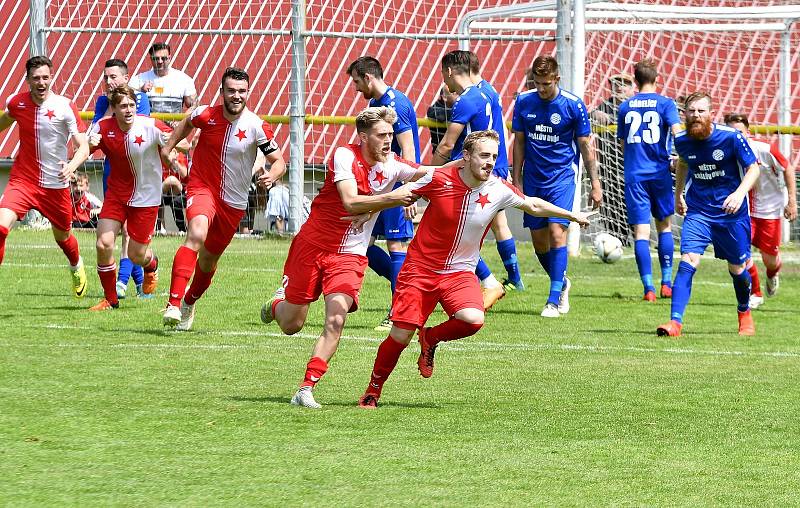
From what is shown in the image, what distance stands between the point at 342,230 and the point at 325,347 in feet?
2.97

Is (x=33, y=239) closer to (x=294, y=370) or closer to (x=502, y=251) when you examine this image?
(x=502, y=251)

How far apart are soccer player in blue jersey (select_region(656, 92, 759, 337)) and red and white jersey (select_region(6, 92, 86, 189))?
503 cm

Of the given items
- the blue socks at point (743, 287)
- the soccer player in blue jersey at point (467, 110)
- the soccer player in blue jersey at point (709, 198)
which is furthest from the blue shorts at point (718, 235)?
the soccer player in blue jersey at point (467, 110)

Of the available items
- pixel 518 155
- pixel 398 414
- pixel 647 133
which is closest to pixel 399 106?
pixel 518 155

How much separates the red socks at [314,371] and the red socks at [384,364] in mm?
268

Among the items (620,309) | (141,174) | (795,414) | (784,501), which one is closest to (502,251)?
(620,309)

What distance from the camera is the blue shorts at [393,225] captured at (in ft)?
36.4

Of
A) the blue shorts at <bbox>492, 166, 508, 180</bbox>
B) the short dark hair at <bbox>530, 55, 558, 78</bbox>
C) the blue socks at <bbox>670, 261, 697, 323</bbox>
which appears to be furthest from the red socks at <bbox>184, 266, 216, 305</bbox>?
the blue socks at <bbox>670, 261, 697, 323</bbox>

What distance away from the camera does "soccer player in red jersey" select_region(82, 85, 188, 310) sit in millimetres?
11562

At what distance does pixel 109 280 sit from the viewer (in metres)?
11.8

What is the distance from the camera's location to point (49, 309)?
1175 cm

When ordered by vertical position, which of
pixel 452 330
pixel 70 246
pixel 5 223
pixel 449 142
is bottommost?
pixel 70 246

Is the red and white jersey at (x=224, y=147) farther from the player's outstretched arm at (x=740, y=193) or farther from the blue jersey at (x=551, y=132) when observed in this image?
the player's outstretched arm at (x=740, y=193)

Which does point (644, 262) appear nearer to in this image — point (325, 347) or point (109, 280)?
point (109, 280)
